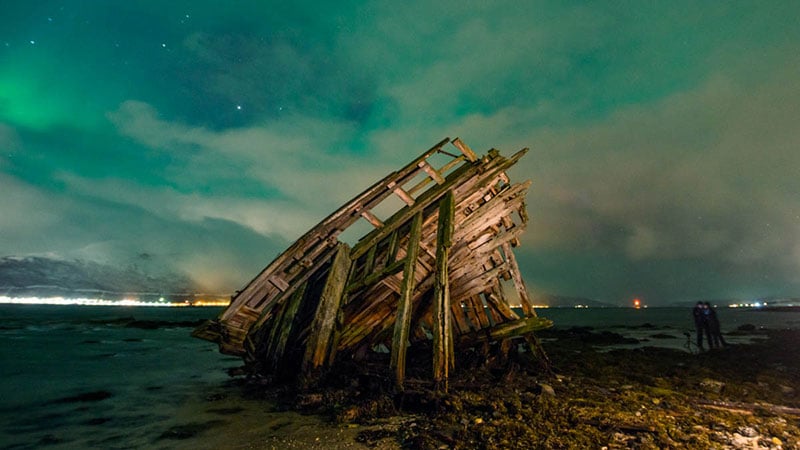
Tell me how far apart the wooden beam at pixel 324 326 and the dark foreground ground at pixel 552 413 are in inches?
19.1

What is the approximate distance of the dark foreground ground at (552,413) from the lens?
4527 mm

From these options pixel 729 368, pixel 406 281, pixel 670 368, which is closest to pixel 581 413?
pixel 406 281

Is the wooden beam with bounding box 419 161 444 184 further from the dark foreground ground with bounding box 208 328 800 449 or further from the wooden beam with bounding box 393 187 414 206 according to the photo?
the dark foreground ground with bounding box 208 328 800 449

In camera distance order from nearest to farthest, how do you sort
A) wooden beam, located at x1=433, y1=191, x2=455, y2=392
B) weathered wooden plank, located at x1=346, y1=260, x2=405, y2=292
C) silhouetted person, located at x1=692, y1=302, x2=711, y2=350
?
wooden beam, located at x1=433, y1=191, x2=455, y2=392 < weathered wooden plank, located at x1=346, y1=260, x2=405, y2=292 < silhouetted person, located at x1=692, y1=302, x2=711, y2=350

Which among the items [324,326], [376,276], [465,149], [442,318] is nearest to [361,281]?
[376,276]

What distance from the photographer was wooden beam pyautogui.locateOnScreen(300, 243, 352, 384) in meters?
6.95

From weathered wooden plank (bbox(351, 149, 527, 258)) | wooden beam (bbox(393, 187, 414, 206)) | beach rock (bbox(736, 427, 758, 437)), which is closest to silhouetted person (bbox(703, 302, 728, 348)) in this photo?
beach rock (bbox(736, 427, 758, 437))

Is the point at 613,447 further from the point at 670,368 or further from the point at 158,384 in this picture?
the point at 158,384

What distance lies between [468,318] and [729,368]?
26.0ft

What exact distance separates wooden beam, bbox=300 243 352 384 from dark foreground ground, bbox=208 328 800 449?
1.59 feet

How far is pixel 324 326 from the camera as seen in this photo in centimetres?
705

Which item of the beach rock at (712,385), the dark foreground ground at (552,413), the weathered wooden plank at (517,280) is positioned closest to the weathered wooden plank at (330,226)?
the dark foreground ground at (552,413)

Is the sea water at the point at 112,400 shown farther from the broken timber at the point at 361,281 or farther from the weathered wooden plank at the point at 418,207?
the weathered wooden plank at the point at 418,207

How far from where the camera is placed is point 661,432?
4.68 meters
